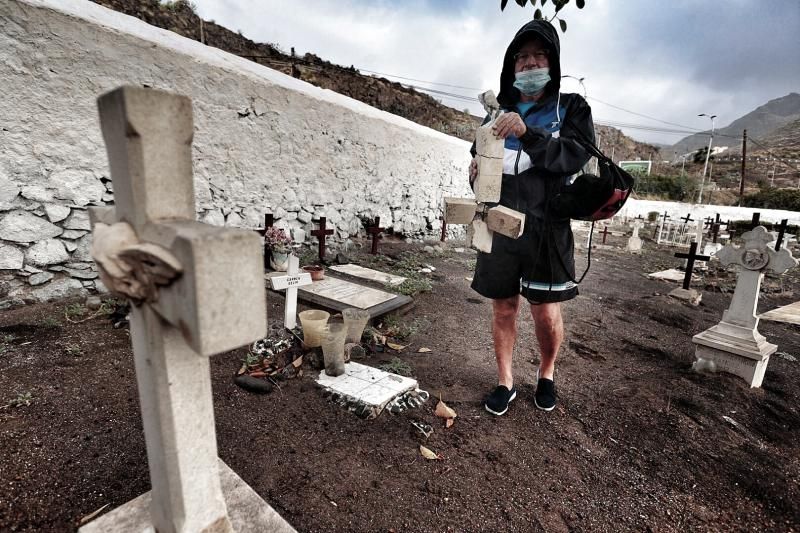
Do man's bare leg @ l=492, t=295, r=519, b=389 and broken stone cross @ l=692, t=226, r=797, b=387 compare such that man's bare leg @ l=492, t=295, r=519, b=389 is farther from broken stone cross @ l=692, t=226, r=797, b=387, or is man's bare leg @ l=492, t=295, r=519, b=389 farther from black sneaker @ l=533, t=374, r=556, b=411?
broken stone cross @ l=692, t=226, r=797, b=387

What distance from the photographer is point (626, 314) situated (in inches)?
178

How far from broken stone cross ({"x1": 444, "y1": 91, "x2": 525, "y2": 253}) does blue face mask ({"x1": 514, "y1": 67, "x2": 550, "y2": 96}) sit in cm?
37

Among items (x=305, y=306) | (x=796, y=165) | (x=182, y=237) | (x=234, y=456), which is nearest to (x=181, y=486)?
(x=182, y=237)

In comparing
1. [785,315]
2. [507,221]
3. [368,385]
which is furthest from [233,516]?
[785,315]

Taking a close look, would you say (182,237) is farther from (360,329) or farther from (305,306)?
(305,306)

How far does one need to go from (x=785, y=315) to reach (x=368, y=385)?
5.74 metres

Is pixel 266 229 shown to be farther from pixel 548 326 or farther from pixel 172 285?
pixel 172 285

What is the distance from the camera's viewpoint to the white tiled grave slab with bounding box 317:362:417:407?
7.00ft

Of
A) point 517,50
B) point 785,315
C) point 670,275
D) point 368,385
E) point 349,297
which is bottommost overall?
point 785,315

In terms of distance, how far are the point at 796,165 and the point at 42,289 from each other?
193 ft

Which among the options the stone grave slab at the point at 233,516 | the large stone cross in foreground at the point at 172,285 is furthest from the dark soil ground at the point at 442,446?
the large stone cross in foreground at the point at 172,285

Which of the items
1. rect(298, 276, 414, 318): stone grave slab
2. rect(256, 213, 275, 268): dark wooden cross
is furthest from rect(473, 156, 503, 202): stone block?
rect(256, 213, 275, 268): dark wooden cross

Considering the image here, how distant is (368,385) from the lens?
2268 millimetres

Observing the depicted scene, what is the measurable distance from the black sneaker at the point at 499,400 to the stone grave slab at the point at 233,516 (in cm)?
144
